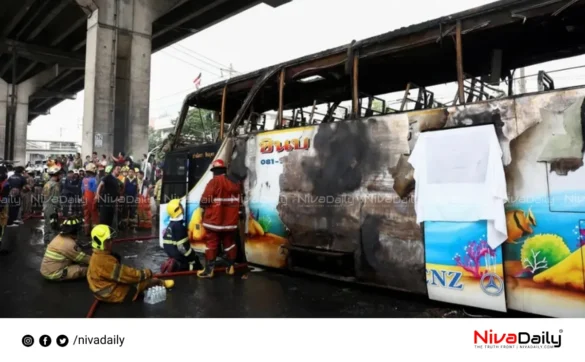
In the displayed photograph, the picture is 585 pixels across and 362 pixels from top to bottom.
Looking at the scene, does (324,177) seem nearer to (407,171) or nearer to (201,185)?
(407,171)

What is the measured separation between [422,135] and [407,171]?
39 cm

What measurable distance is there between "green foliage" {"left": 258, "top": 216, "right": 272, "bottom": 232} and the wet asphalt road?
66 cm

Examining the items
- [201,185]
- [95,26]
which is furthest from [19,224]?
[201,185]

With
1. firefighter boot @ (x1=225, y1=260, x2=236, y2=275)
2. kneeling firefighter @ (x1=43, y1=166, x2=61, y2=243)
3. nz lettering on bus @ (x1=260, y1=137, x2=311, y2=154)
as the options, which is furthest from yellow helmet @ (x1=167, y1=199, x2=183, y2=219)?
kneeling firefighter @ (x1=43, y1=166, x2=61, y2=243)

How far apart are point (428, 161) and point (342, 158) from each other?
101cm

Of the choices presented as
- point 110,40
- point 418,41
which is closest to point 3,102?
point 110,40

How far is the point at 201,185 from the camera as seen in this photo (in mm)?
5629

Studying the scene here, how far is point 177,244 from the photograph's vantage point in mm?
5129

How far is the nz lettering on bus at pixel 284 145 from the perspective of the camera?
4.54 m

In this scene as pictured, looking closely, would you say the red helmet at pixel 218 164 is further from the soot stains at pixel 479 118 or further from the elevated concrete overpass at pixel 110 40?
the elevated concrete overpass at pixel 110 40

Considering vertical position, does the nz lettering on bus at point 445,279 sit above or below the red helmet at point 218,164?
below
